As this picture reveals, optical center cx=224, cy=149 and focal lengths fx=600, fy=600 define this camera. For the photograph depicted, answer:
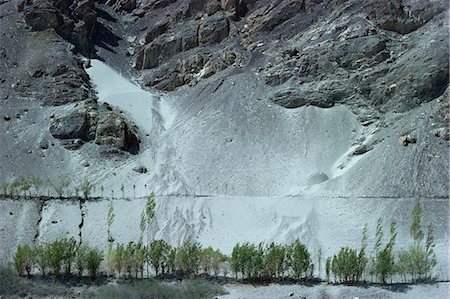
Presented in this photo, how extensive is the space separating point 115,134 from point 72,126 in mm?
Answer: 3253

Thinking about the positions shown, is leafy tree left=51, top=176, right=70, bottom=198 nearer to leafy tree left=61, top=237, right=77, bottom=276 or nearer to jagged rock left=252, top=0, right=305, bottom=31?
leafy tree left=61, top=237, right=77, bottom=276

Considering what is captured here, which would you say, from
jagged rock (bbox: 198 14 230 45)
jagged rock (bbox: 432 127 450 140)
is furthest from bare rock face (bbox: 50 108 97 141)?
jagged rock (bbox: 432 127 450 140)

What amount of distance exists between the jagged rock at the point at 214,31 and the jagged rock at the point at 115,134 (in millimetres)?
15797

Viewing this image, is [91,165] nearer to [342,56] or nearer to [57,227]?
[57,227]

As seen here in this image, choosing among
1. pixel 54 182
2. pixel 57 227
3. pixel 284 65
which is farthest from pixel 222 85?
pixel 57 227

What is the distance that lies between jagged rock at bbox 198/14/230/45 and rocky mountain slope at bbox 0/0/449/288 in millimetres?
139

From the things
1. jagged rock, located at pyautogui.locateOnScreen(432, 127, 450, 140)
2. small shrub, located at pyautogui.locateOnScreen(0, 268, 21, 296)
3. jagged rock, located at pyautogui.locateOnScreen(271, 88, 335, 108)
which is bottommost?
small shrub, located at pyautogui.locateOnScreen(0, 268, 21, 296)

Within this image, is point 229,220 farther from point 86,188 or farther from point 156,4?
point 156,4

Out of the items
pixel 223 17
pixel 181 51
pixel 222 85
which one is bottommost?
pixel 222 85

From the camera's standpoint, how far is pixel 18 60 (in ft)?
169

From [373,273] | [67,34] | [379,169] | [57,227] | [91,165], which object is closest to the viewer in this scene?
[373,273]

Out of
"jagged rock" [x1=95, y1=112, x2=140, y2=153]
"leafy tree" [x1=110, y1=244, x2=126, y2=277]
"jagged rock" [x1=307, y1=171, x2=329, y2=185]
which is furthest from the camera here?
"jagged rock" [x1=95, y1=112, x2=140, y2=153]

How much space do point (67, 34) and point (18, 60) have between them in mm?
6135

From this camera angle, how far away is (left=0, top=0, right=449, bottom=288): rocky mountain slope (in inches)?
1281
